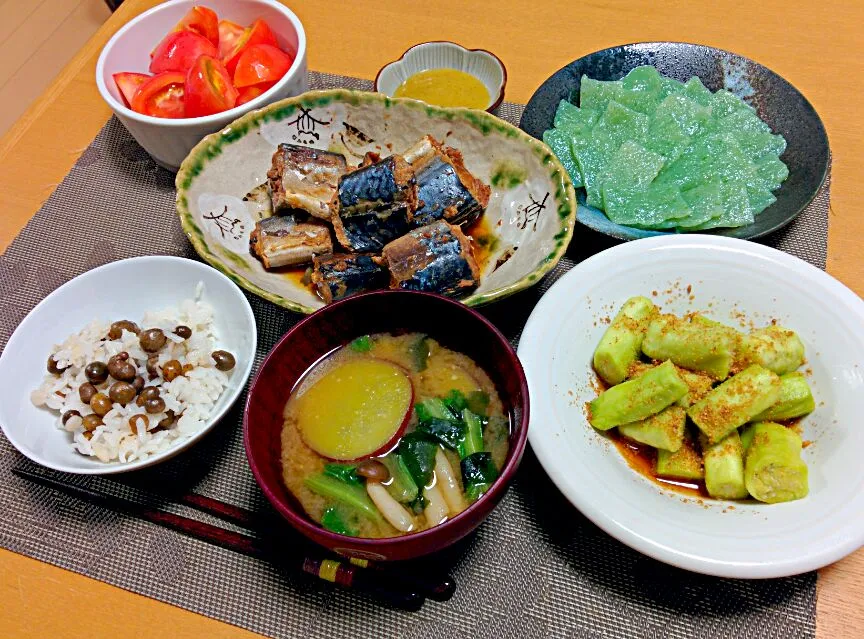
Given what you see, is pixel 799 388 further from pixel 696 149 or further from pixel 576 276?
pixel 696 149

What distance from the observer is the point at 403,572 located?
1.30 meters

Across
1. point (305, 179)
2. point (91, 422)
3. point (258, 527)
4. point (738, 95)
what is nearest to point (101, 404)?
point (91, 422)

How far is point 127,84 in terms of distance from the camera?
6.61ft

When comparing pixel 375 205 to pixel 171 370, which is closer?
pixel 171 370

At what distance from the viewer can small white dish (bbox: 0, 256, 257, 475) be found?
55.6 inches

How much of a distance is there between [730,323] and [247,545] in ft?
4.34

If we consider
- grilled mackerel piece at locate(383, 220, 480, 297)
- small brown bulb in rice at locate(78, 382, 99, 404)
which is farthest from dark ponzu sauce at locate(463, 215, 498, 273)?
small brown bulb in rice at locate(78, 382, 99, 404)

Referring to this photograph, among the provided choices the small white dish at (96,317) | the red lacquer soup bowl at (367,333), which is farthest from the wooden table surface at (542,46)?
the red lacquer soup bowl at (367,333)

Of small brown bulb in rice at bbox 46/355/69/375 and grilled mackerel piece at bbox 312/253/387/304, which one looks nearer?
small brown bulb in rice at bbox 46/355/69/375

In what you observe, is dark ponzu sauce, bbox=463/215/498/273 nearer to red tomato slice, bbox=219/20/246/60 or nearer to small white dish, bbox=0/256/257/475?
small white dish, bbox=0/256/257/475

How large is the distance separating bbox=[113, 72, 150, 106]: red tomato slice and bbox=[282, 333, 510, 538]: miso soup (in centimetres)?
127

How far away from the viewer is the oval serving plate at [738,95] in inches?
69.6

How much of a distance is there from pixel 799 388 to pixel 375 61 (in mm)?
1942

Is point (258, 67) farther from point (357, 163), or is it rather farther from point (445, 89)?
point (445, 89)
